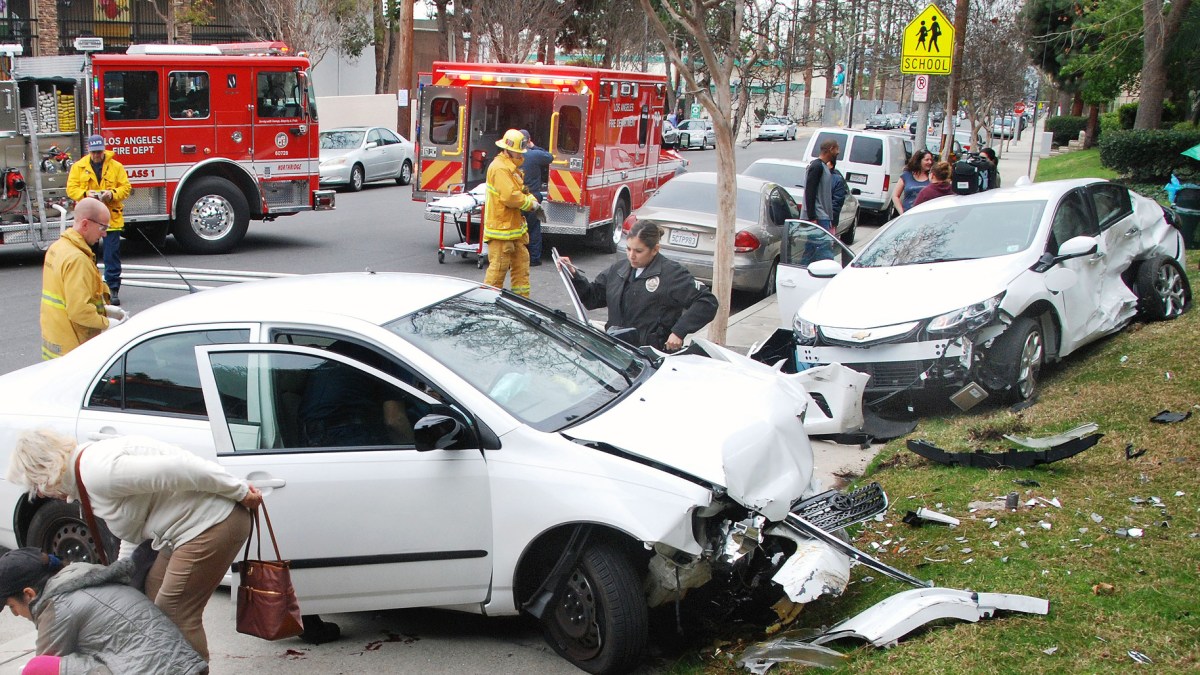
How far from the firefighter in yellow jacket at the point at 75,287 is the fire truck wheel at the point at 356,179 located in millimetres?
18975

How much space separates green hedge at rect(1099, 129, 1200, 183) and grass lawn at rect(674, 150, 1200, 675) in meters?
14.8

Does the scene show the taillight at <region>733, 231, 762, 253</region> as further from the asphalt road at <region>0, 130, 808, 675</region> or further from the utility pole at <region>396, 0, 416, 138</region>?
the utility pole at <region>396, 0, 416, 138</region>

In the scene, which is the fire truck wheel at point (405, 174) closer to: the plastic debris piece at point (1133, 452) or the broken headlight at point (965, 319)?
the broken headlight at point (965, 319)

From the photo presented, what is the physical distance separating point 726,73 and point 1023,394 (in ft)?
10.6

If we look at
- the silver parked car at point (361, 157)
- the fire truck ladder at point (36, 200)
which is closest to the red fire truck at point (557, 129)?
the fire truck ladder at point (36, 200)

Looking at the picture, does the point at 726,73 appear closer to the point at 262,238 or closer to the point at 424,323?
the point at 424,323

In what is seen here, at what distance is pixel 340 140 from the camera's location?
26.2 m

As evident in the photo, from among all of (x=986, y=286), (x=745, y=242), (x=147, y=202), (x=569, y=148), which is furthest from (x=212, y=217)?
→ (x=986, y=286)

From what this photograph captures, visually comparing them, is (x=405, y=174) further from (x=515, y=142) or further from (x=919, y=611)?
(x=919, y=611)

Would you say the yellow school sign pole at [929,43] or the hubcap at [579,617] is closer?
the hubcap at [579,617]

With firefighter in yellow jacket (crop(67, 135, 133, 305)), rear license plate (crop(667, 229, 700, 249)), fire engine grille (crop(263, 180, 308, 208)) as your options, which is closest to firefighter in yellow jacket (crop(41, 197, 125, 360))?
firefighter in yellow jacket (crop(67, 135, 133, 305))

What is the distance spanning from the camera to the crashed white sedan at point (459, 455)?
14.3ft

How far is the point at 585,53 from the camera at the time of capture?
191 feet

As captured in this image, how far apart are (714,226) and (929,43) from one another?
517 centimetres
